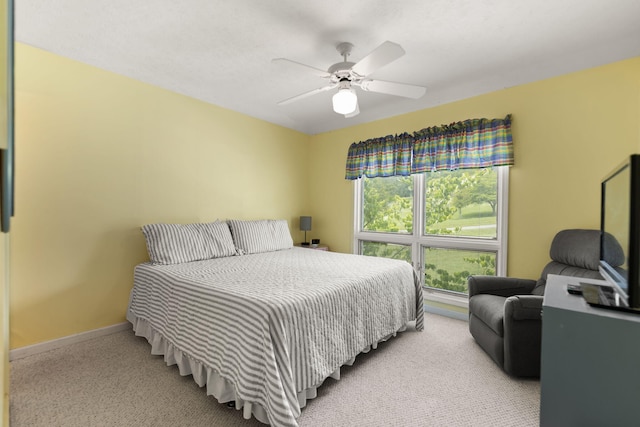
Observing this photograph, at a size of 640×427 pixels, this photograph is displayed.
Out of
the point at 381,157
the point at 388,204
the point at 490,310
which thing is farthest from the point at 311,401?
the point at 381,157

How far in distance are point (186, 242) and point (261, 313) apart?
5.52 ft

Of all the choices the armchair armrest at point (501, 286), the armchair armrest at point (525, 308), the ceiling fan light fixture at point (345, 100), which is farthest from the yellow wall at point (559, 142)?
the ceiling fan light fixture at point (345, 100)

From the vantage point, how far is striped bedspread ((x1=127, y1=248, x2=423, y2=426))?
158 centimetres

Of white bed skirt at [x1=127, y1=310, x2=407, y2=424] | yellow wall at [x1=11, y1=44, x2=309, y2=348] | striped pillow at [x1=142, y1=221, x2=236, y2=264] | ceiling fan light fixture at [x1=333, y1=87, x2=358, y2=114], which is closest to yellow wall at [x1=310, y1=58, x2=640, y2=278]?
ceiling fan light fixture at [x1=333, y1=87, x2=358, y2=114]

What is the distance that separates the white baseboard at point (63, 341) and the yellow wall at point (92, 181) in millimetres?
46

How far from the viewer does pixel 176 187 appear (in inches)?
130

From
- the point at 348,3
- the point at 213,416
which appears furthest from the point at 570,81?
the point at 213,416

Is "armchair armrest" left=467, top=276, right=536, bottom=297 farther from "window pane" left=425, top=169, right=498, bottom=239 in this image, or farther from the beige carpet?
"window pane" left=425, top=169, right=498, bottom=239

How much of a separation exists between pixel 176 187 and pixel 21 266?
1425mm

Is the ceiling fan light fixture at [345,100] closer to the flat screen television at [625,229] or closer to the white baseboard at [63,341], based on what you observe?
the flat screen television at [625,229]

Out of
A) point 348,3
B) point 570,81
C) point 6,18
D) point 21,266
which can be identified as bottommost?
point 21,266

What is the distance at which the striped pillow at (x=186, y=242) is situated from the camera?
2.77 meters

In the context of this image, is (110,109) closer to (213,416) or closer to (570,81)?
(213,416)

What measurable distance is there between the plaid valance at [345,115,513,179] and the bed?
1.36 meters
